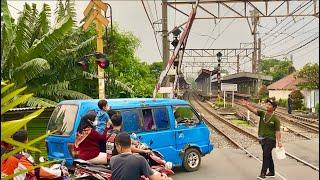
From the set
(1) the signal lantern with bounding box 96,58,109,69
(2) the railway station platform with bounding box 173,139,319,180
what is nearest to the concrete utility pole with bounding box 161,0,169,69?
(2) the railway station platform with bounding box 173,139,319,180

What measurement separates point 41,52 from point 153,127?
18.6 feet

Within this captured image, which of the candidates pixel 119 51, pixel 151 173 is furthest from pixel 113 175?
pixel 119 51

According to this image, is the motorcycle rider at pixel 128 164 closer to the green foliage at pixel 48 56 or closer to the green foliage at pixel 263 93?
the green foliage at pixel 48 56

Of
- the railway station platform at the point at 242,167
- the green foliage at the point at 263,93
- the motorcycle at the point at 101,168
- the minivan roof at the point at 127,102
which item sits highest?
the green foliage at the point at 263,93

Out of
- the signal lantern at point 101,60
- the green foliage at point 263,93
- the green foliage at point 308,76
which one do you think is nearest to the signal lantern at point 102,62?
the signal lantern at point 101,60

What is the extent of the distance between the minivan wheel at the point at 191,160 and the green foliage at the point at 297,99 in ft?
96.5

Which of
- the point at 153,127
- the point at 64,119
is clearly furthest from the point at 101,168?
the point at 153,127

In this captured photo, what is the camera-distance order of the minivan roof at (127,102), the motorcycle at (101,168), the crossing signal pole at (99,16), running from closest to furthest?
the motorcycle at (101,168) → the minivan roof at (127,102) → the crossing signal pole at (99,16)

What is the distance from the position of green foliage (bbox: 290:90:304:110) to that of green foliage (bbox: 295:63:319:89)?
2.50 feet

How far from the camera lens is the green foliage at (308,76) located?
36.8 m

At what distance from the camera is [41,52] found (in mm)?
14961

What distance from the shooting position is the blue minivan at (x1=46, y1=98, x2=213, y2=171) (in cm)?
971

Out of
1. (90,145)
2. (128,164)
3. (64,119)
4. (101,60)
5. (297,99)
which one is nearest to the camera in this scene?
(128,164)

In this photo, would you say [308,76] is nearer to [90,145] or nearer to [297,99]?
[297,99]
